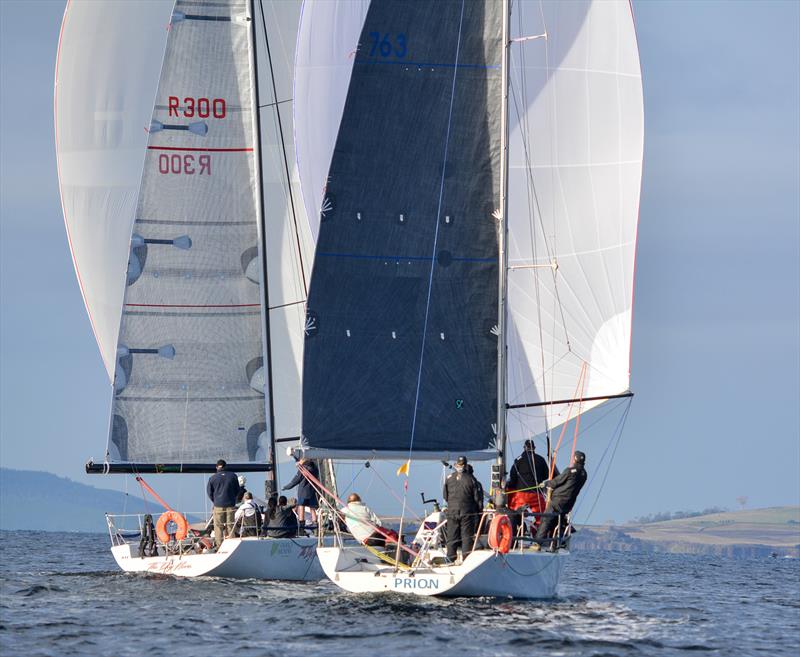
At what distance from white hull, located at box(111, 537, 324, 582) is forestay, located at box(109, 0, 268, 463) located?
328 cm

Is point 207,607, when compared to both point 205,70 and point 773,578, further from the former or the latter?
point 773,578

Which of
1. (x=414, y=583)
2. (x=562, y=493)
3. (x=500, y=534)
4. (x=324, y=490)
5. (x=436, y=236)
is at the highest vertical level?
(x=436, y=236)

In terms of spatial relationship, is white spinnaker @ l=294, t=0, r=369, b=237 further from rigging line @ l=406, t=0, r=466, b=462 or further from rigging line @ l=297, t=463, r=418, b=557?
rigging line @ l=297, t=463, r=418, b=557

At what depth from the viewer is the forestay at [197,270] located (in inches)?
1103

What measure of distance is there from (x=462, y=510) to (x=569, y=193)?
21.2 ft

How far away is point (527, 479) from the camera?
22422 mm

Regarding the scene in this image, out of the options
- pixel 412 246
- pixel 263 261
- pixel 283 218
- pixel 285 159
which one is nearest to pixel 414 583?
pixel 412 246

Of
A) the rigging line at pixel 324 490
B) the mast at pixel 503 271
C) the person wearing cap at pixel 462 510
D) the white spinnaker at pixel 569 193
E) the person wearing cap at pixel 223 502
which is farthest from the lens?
the person wearing cap at pixel 223 502

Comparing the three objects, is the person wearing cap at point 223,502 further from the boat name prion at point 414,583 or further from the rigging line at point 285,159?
the rigging line at point 285,159

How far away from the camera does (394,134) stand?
22953 mm

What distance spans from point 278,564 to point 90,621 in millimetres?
5253

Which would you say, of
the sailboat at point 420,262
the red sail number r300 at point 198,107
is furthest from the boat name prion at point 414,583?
the red sail number r300 at point 198,107

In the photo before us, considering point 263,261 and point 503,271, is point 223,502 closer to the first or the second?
point 263,261

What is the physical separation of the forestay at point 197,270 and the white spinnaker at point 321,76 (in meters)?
4.10
